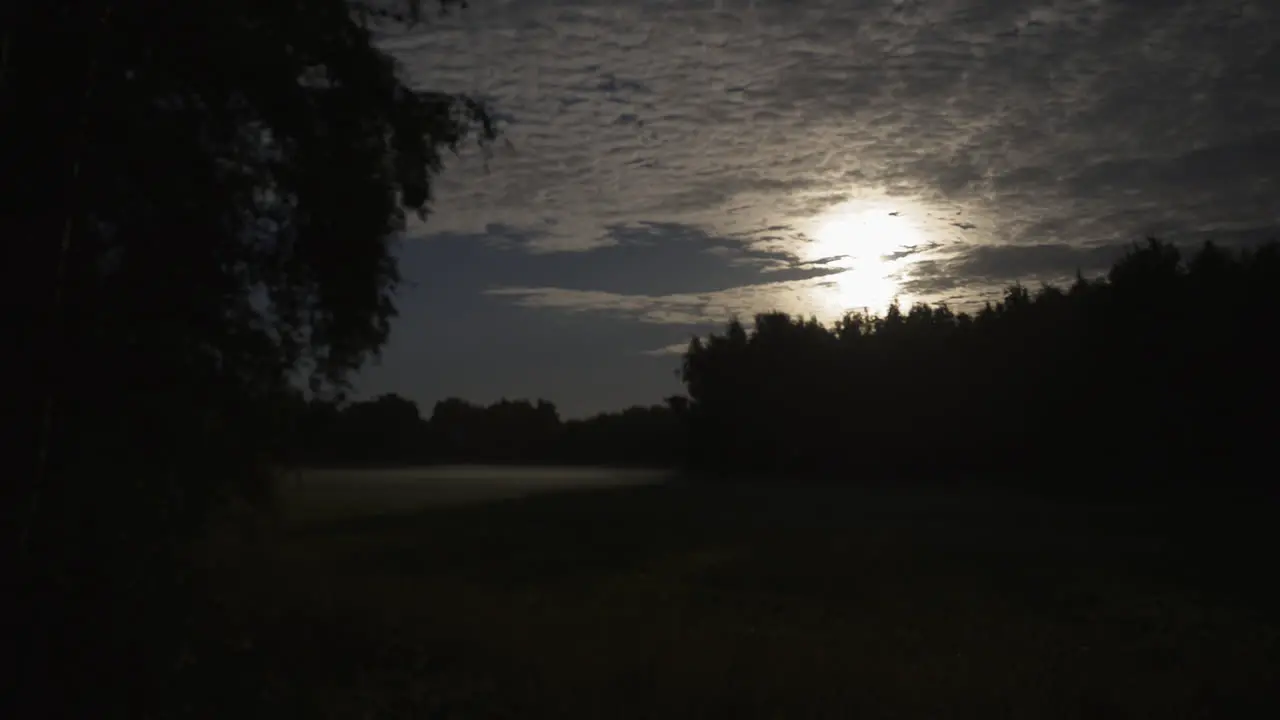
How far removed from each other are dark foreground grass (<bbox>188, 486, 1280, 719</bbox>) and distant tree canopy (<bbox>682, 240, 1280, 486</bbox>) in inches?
1266

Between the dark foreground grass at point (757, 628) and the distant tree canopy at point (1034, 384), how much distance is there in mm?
32158

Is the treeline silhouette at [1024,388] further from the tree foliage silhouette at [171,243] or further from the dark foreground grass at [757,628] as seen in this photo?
the tree foliage silhouette at [171,243]

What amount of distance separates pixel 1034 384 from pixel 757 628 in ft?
205

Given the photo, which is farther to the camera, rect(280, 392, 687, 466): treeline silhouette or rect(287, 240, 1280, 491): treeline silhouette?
rect(280, 392, 687, 466): treeline silhouette

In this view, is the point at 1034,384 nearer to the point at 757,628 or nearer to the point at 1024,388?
the point at 1024,388

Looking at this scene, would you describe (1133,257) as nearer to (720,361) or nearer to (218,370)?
(720,361)

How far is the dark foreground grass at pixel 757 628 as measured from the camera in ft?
31.0

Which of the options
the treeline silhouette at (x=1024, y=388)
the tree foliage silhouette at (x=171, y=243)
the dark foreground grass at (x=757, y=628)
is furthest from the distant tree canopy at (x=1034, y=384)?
the tree foliage silhouette at (x=171, y=243)

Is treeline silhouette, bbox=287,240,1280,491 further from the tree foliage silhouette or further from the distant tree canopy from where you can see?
the tree foliage silhouette

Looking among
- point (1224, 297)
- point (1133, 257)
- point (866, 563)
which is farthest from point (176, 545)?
point (1133, 257)

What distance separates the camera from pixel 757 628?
1419cm

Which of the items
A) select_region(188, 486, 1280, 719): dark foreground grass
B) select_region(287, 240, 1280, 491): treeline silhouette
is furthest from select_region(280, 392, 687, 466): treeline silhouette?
select_region(188, 486, 1280, 719): dark foreground grass

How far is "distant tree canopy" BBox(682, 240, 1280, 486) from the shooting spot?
192 ft

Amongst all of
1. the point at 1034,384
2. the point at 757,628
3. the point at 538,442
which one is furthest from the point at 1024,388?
the point at 538,442
